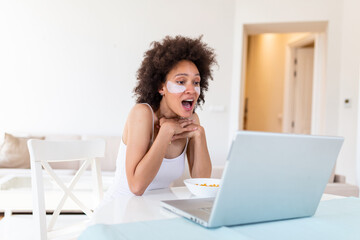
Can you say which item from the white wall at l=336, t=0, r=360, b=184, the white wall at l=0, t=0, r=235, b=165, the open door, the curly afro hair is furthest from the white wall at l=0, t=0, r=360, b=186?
the curly afro hair

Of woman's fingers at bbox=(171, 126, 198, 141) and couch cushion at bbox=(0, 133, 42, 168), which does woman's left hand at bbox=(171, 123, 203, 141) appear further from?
couch cushion at bbox=(0, 133, 42, 168)

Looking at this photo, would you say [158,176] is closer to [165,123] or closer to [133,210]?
[165,123]

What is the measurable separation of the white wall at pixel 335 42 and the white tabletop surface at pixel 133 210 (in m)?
3.39

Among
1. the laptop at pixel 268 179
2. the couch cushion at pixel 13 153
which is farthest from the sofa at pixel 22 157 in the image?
the laptop at pixel 268 179

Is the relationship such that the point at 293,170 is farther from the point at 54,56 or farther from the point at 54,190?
the point at 54,56

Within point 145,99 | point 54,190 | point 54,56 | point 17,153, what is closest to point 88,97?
point 54,56

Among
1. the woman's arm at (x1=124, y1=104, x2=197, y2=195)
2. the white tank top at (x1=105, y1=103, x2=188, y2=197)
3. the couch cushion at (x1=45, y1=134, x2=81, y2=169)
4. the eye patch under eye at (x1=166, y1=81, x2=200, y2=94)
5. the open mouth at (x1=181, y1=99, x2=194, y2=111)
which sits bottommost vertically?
the couch cushion at (x1=45, y1=134, x2=81, y2=169)

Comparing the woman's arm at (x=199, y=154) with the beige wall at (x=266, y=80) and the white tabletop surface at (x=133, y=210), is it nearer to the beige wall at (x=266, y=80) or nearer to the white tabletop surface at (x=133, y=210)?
the white tabletop surface at (x=133, y=210)

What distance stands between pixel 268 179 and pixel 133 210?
0.41 m

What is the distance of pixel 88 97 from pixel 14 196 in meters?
2.72

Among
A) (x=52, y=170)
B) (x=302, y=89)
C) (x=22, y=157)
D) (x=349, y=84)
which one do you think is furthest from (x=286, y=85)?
(x=52, y=170)

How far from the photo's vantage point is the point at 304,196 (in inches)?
35.5

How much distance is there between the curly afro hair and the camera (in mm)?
1632

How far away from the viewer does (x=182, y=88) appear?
1586 mm
